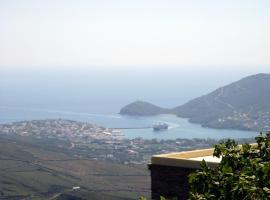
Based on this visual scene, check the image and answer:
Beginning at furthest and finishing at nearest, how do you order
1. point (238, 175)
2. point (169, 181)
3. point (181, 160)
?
point (169, 181), point (181, 160), point (238, 175)

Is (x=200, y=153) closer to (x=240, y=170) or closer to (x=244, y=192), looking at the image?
(x=240, y=170)

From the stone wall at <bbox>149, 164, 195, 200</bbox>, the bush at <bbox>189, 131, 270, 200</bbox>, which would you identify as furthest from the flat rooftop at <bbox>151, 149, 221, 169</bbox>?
the bush at <bbox>189, 131, 270, 200</bbox>

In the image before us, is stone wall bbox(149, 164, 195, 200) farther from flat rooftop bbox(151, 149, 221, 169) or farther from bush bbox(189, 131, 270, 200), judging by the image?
bush bbox(189, 131, 270, 200)

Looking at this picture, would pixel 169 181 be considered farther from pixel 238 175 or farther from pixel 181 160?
pixel 238 175

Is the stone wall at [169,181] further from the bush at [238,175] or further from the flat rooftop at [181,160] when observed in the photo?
the bush at [238,175]

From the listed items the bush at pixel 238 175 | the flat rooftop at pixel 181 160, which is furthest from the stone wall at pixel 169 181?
the bush at pixel 238 175

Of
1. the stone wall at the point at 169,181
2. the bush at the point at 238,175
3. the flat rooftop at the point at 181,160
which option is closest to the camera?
the bush at the point at 238,175

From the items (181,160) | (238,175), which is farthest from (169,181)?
(238,175)
